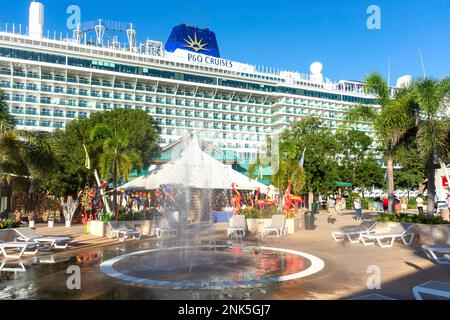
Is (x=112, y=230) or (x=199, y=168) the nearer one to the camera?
(x=112, y=230)

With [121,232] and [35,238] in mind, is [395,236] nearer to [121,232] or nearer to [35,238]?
[121,232]

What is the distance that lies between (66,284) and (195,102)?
7558cm

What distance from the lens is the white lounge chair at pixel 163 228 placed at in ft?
49.5

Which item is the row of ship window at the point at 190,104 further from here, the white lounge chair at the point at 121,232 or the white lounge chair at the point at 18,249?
the white lounge chair at the point at 18,249

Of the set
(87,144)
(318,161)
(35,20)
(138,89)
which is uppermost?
(35,20)

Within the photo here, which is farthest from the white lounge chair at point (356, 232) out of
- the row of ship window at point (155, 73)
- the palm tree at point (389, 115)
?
the row of ship window at point (155, 73)

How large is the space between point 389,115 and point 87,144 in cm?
2430

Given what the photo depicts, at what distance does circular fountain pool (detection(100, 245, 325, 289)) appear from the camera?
7491 millimetres

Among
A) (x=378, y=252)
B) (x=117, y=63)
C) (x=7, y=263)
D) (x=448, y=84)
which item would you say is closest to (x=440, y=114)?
(x=448, y=84)

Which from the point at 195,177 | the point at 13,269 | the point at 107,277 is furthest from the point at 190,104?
the point at 107,277

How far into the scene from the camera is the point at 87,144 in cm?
3111

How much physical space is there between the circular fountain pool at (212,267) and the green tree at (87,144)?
10254 mm
